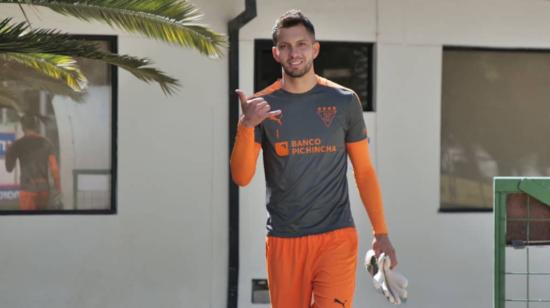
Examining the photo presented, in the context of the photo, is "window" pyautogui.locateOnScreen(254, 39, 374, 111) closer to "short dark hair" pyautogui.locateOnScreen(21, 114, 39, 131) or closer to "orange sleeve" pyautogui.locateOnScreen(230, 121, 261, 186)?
"short dark hair" pyautogui.locateOnScreen(21, 114, 39, 131)

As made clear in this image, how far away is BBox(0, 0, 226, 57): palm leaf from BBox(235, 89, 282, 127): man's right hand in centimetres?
210

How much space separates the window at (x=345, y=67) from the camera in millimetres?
7664

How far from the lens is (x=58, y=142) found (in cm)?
740

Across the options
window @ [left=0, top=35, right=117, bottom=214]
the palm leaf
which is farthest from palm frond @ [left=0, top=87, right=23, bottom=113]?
the palm leaf

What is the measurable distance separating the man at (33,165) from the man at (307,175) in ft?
11.7

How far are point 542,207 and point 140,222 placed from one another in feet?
11.6

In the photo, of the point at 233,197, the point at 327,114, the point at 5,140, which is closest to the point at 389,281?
the point at 327,114

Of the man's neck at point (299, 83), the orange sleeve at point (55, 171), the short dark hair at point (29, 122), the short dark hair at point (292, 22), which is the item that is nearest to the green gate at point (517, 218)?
the man's neck at point (299, 83)

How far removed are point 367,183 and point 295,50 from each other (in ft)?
2.57

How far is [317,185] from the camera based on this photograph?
426 centimetres

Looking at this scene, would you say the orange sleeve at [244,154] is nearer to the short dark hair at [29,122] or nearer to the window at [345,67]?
the window at [345,67]

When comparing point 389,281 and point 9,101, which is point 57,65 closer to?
point 9,101

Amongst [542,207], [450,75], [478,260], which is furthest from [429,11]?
[542,207]

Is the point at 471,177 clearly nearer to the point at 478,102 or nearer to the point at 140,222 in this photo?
the point at 478,102
